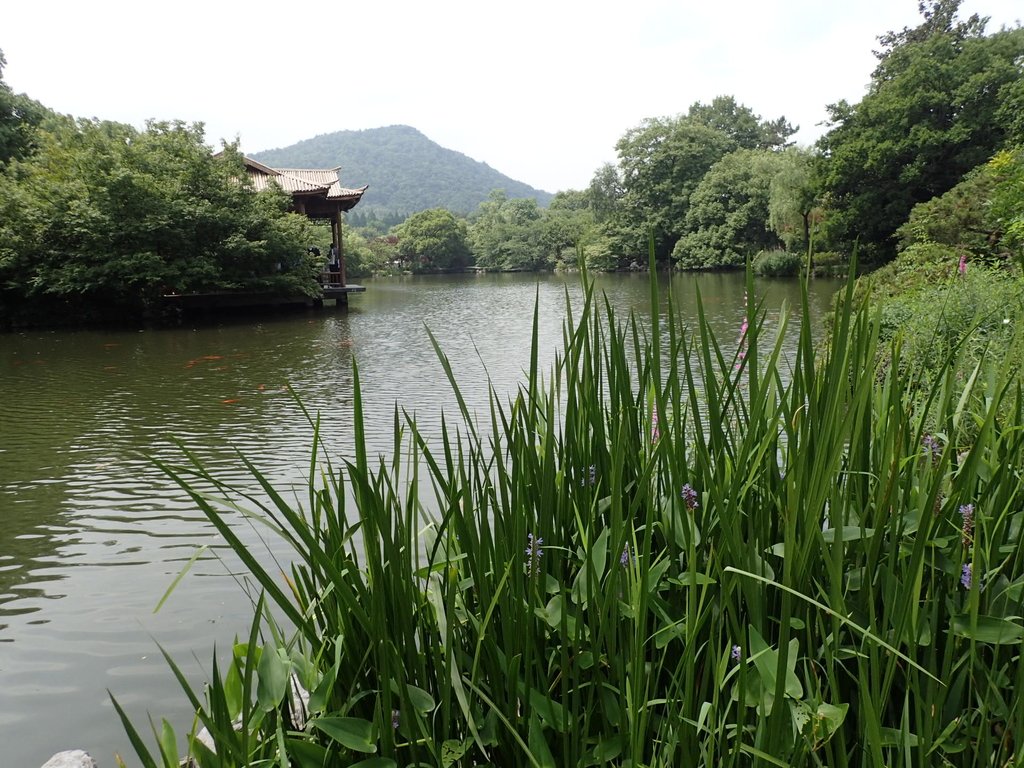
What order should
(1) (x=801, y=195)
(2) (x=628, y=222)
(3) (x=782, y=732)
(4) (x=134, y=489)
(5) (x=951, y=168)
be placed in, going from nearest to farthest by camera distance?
(3) (x=782, y=732) < (4) (x=134, y=489) < (5) (x=951, y=168) < (1) (x=801, y=195) < (2) (x=628, y=222)

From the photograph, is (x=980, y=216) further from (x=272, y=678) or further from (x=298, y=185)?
(x=298, y=185)

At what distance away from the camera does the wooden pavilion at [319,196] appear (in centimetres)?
1778

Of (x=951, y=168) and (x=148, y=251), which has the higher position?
(x=951, y=168)

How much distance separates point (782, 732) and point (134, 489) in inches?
182

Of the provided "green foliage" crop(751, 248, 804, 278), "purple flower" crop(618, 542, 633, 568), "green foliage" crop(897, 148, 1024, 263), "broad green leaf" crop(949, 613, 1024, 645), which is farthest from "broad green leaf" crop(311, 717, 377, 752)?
"green foliage" crop(751, 248, 804, 278)

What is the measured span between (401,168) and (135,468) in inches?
6285

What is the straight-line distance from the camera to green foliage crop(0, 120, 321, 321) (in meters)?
13.2

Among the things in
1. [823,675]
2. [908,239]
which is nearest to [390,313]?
[908,239]

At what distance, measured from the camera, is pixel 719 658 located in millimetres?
846

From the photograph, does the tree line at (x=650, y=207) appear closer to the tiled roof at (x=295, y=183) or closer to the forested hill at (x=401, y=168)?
the tiled roof at (x=295, y=183)

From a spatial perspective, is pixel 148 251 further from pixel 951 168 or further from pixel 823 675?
pixel 951 168

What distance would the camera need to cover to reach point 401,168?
155625 millimetres

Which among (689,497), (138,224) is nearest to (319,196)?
(138,224)

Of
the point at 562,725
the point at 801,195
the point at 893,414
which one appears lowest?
the point at 562,725
